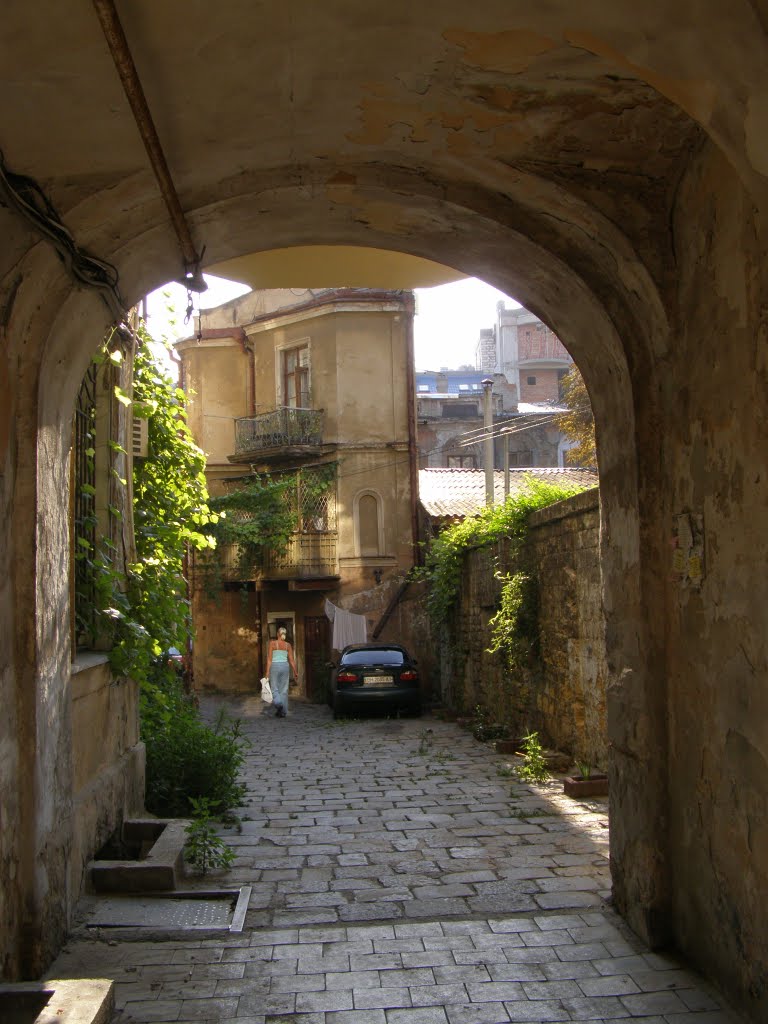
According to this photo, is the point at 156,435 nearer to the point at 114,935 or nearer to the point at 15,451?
the point at 15,451

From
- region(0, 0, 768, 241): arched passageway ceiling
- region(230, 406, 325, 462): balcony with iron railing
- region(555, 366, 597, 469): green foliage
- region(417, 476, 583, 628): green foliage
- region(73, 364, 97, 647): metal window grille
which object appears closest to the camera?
region(0, 0, 768, 241): arched passageway ceiling

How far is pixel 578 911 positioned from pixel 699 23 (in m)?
3.91

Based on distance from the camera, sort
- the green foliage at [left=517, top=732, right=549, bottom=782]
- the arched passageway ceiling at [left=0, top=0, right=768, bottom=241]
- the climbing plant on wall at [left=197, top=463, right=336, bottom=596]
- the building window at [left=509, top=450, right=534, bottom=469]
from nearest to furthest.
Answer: the arched passageway ceiling at [left=0, top=0, right=768, bottom=241], the green foliage at [left=517, top=732, right=549, bottom=782], the climbing plant on wall at [left=197, top=463, right=336, bottom=596], the building window at [left=509, top=450, right=534, bottom=469]

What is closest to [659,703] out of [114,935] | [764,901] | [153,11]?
[764,901]

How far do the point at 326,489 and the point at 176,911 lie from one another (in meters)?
18.8

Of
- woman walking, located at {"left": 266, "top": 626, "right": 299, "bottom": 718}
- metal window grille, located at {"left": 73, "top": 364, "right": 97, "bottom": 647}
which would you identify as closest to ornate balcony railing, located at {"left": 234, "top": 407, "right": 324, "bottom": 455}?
woman walking, located at {"left": 266, "top": 626, "right": 299, "bottom": 718}

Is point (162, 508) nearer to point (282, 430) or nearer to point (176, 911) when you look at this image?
point (176, 911)

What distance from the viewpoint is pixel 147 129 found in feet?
11.6

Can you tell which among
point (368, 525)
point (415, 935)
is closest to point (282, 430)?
point (368, 525)

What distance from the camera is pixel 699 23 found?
2.61 metres

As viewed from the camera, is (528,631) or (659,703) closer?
(659,703)

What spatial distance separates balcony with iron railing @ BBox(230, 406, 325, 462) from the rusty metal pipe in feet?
61.3

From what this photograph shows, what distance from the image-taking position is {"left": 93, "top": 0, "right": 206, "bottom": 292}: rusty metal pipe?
114 inches

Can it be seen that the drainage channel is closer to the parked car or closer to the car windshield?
the parked car
